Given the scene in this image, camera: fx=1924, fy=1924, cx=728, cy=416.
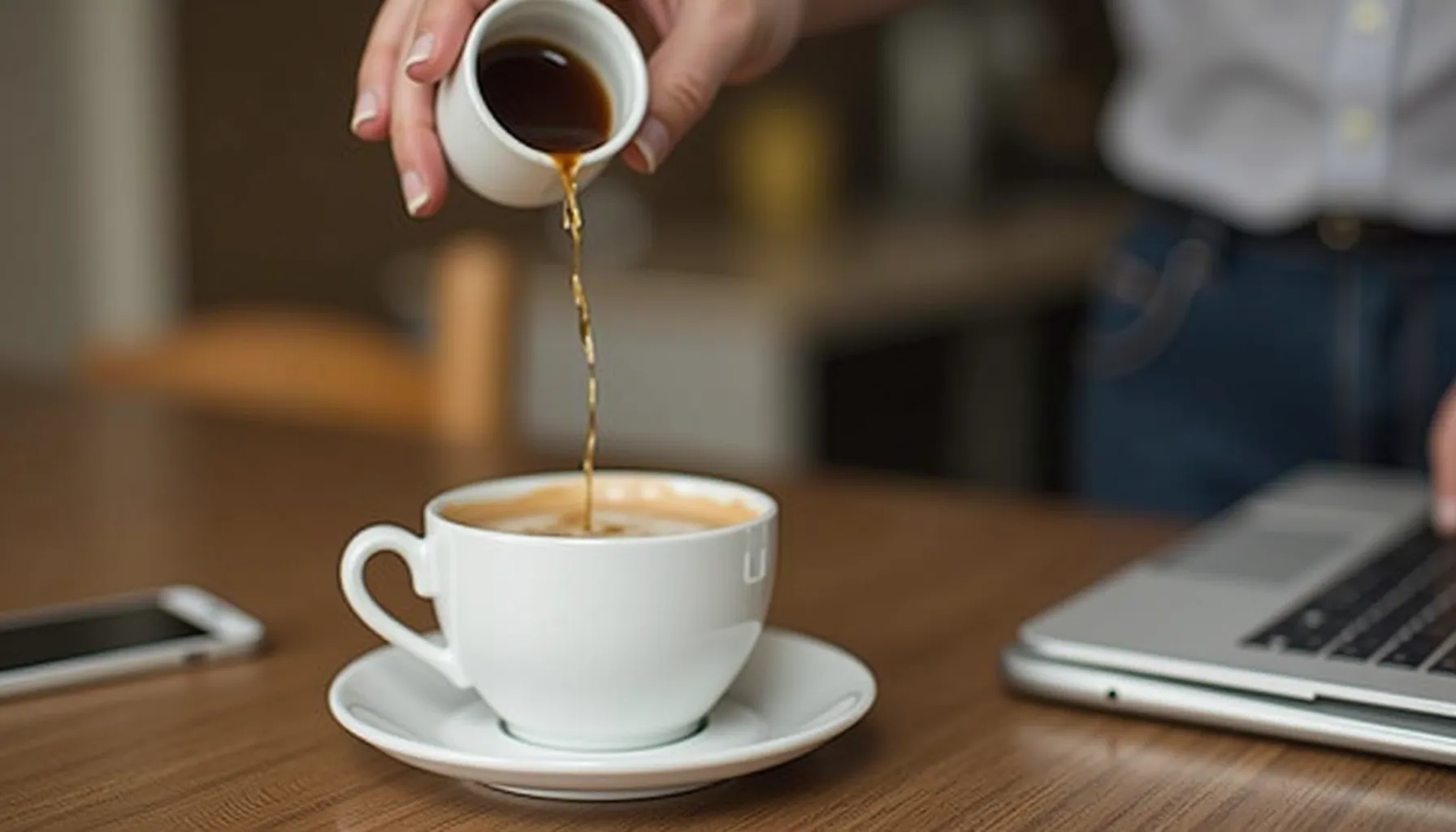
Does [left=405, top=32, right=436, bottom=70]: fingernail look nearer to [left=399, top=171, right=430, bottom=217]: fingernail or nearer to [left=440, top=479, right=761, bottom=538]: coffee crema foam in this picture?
[left=399, top=171, right=430, bottom=217]: fingernail

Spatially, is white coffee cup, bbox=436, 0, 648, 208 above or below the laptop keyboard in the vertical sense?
above

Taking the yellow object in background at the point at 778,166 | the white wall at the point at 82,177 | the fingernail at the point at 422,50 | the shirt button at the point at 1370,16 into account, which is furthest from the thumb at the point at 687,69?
the yellow object in background at the point at 778,166

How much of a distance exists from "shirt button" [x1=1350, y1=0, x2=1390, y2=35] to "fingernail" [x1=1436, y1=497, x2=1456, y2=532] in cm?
43

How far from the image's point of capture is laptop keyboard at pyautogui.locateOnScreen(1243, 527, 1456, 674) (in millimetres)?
809

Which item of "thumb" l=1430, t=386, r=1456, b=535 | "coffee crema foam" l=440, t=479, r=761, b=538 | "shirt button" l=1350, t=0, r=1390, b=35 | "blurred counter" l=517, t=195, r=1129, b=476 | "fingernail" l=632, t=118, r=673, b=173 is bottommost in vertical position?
"blurred counter" l=517, t=195, r=1129, b=476

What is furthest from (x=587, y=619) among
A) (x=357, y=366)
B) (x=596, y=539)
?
(x=357, y=366)

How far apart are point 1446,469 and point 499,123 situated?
551mm

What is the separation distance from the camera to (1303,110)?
4.66ft

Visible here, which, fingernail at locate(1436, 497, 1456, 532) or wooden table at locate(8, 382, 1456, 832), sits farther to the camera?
fingernail at locate(1436, 497, 1456, 532)

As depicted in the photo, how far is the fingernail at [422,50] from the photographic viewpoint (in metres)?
0.83

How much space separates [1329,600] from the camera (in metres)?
0.89

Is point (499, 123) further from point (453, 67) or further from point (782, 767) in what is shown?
point (782, 767)

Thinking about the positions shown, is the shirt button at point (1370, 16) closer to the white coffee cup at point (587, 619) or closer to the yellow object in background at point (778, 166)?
the white coffee cup at point (587, 619)

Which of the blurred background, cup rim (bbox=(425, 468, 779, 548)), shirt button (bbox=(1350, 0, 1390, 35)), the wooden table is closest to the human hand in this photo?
cup rim (bbox=(425, 468, 779, 548))
